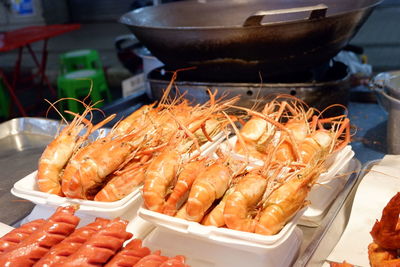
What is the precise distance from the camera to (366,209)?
180cm

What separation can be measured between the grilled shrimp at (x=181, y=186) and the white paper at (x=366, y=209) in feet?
1.89

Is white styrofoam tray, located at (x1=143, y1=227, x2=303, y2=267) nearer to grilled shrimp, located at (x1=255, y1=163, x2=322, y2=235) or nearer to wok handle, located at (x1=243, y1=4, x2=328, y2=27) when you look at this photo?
grilled shrimp, located at (x1=255, y1=163, x2=322, y2=235)

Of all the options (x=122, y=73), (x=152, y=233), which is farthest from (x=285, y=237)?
(x=122, y=73)

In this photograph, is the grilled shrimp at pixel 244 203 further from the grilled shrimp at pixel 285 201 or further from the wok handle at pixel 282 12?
the wok handle at pixel 282 12

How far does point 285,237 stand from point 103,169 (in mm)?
815

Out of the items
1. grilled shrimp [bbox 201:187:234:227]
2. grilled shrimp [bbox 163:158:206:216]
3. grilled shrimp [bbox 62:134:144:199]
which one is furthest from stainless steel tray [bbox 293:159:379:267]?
grilled shrimp [bbox 62:134:144:199]

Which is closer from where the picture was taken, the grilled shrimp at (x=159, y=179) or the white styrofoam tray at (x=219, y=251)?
the white styrofoam tray at (x=219, y=251)

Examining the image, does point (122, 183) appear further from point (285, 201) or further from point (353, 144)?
point (353, 144)

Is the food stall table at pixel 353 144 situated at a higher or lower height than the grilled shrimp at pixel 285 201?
lower

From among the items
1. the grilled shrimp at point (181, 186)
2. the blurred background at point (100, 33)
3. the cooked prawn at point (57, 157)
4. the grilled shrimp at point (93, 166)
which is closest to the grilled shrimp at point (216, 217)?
the grilled shrimp at point (181, 186)

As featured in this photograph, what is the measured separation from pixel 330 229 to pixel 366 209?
24cm

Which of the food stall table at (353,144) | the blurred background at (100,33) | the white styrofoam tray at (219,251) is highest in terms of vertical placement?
the white styrofoam tray at (219,251)

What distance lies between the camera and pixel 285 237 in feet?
4.66

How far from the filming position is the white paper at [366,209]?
1611mm
